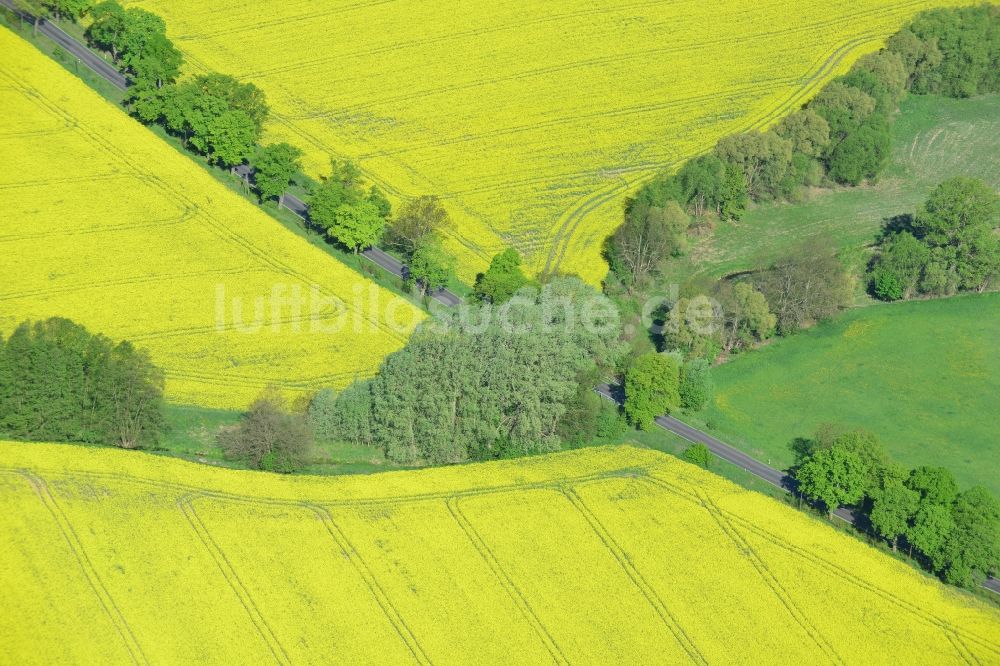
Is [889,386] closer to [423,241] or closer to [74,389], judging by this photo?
[423,241]

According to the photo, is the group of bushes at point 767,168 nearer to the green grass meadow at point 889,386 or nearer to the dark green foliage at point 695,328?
the dark green foliage at point 695,328

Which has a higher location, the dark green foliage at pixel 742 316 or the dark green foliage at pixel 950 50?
the dark green foliage at pixel 950 50

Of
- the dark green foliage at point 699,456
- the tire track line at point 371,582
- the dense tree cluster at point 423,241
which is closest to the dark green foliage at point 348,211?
the dense tree cluster at point 423,241

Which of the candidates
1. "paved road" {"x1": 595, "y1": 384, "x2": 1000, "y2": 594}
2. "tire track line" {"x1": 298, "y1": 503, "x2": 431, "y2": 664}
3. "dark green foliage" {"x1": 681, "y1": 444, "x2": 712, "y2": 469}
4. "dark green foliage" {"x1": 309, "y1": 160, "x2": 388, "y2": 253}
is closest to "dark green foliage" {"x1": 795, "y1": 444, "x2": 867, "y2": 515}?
"paved road" {"x1": 595, "y1": 384, "x2": 1000, "y2": 594}

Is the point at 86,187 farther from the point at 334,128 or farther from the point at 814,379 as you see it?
the point at 814,379

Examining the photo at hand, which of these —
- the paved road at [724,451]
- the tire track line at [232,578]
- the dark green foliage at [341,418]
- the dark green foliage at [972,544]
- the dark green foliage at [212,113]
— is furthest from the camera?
the dark green foliage at [212,113]

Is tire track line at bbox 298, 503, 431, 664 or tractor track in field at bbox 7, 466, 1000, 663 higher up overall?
tractor track in field at bbox 7, 466, 1000, 663

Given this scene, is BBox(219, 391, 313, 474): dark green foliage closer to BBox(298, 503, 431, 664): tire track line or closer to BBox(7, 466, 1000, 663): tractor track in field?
BBox(7, 466, 1000, 663): tractor track in field
